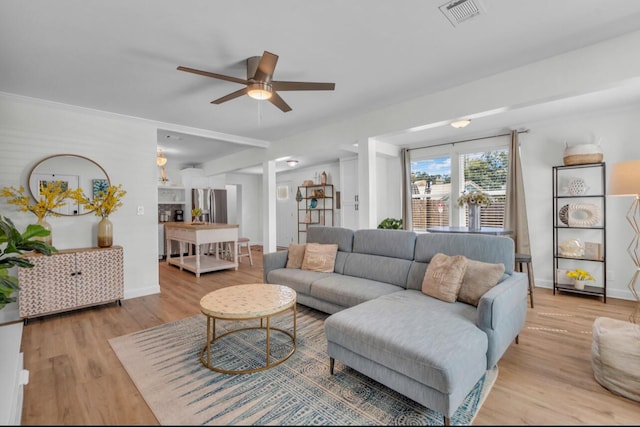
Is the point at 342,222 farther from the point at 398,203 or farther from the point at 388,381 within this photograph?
the point at 388,381

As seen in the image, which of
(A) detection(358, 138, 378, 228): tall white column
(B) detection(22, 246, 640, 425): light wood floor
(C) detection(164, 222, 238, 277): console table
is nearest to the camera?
(B) detection(22, 246, 640, 425): light wood floor

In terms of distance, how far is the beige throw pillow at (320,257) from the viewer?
3.43 metres

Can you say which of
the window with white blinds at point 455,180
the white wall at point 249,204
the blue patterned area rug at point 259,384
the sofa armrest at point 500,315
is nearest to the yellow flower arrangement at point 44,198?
the blue patterned area rug at point 259,384

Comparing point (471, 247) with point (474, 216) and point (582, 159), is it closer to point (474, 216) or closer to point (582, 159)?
point (474, 216)

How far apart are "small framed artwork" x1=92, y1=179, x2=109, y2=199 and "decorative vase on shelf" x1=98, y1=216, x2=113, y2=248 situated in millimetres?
366

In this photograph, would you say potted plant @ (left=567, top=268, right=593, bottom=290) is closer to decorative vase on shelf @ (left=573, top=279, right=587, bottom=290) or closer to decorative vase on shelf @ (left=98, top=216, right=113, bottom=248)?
decorative vase on shelf @ (left=573, top=279, right=587, bottom=290)

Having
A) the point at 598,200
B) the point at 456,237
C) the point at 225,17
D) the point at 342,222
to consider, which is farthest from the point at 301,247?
the point at 598,200

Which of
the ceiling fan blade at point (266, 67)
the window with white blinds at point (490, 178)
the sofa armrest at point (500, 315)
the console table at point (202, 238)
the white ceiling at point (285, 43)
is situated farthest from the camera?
the console table at point (202, 238)

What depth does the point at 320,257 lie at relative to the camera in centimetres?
347

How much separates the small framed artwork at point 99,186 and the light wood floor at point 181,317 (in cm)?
143

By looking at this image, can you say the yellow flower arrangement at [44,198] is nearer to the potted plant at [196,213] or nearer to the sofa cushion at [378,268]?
the potted plant at [196,213]

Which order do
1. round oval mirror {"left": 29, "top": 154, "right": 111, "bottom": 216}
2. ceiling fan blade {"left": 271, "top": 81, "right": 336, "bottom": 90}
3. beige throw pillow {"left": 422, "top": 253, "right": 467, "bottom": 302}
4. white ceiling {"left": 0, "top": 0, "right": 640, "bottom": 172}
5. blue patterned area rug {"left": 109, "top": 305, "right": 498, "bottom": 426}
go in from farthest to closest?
round oval mirror {"left": 29, "top": 154, "right": 111, "bottom": 216}
ceiling fan blade {"left": 271, "top": 81, "right": 336, "bottom": 90}
beige throw pillow {"left": 422, "top": 253, "right": 467, "bottom": 302}
white ceiling {"left": 0, "top": 0, "right": 640, "bottom": 172}
blue patterned area rug {"left": 109, "top": 305, "right": 498, "bottom": 426}

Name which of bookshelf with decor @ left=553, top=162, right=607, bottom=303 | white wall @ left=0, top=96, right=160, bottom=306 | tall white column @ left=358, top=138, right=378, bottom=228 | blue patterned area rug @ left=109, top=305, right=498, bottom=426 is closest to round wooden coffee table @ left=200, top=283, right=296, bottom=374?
blue patterned area rug @ left=109, top=305, right=498, bottom=426

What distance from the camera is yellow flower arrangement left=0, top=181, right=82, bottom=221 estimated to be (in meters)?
3.16
